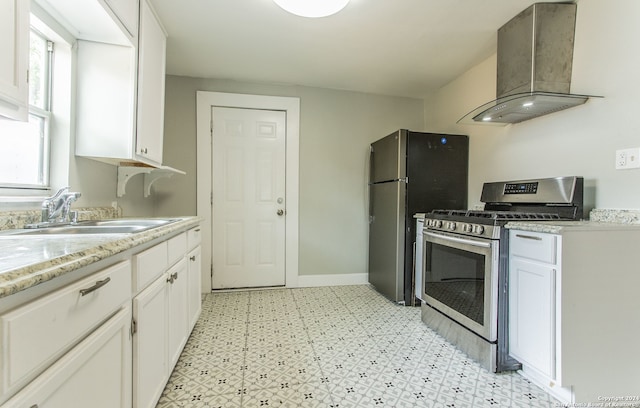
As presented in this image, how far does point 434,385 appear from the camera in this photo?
62.4 inches

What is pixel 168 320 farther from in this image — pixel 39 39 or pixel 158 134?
pixel 39 39

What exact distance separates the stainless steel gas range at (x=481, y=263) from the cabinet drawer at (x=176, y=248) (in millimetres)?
1809

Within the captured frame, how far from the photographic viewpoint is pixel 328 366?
1.76 meters

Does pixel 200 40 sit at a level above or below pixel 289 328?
above

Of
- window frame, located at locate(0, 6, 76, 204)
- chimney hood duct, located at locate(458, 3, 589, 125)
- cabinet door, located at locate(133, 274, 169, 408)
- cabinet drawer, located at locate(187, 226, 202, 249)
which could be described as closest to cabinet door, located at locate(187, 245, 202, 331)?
cabinet drawer, located at locate(187, 226, 202, 249)

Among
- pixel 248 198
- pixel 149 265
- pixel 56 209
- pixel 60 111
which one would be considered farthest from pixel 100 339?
pixel 248 198

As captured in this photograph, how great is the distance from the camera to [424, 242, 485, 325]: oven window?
1.80m

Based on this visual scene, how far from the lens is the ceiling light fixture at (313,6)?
1615 mm

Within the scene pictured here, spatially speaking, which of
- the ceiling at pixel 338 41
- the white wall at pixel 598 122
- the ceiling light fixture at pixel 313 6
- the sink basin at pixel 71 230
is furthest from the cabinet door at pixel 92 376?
the white wall at pixel 598 122

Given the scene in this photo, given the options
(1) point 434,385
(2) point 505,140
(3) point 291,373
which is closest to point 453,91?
(2) point 505,140

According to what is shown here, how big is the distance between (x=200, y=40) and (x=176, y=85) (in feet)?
2.77

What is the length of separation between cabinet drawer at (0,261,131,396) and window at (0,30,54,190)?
1.04 metres

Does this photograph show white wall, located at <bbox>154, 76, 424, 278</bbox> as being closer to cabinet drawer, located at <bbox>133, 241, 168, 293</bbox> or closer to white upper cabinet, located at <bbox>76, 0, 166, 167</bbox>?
white upper cabinet, located at <bbox>76, 0, 166, 167</bbox>

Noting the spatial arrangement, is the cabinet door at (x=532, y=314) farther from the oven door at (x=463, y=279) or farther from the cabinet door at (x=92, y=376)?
the cabinet door at (x=92, y=376)
